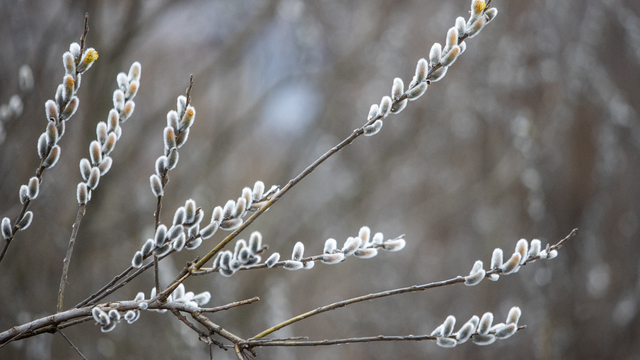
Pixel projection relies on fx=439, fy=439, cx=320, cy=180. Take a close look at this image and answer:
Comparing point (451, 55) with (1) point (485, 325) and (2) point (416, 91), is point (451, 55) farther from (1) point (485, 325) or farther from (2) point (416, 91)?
(1) point (485, 325)

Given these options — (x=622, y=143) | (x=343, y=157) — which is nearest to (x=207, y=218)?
(x=343, y=157)

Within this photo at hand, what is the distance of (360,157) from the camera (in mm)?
3438

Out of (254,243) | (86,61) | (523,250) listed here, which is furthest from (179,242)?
Result: (523,250)

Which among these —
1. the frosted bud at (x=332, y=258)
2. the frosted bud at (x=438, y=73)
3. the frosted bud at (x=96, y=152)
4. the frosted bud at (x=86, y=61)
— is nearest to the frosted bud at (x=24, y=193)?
the frosted bud at (x=96, y=152)

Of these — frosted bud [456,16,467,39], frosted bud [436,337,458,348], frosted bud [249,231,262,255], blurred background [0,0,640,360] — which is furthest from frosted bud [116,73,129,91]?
blurred background [0,0,640,360]

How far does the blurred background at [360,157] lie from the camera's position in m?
2.06

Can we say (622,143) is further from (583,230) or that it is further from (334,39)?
(334,39)

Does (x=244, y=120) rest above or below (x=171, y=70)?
below

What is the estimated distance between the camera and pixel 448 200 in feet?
11.6

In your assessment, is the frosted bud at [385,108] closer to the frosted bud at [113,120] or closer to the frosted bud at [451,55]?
the frosted bud at [451,55]

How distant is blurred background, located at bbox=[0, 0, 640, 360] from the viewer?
2.06 metres

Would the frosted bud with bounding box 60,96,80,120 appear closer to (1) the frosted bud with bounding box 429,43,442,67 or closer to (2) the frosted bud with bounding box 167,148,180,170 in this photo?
(2) the frosted bud with bounding box 167,148,180,170

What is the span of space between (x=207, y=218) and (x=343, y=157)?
1204 mm

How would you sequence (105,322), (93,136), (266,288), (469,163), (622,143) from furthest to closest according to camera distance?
(469,163) < (266,288) < (622,143) < (93,136) < (105,322)
